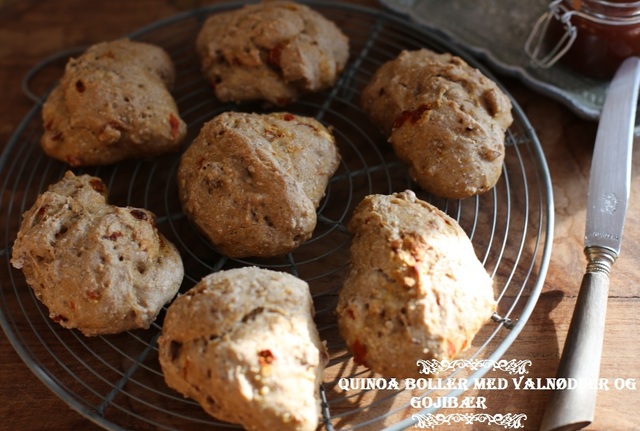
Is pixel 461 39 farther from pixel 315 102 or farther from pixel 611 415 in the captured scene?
pixel 611 415

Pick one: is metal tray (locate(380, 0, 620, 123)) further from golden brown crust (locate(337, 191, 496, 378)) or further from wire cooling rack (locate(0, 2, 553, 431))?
golden brown crust (locate(337, 191, 496, 378))

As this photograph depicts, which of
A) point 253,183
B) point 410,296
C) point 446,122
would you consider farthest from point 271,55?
point 410,296

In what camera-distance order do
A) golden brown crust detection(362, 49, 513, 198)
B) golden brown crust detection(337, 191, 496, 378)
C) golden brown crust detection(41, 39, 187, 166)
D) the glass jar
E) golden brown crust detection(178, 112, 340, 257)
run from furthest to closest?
the glass jar, golden brown crust detection(41, 39, 187, 166), golden brown crust detection(362, 49, 513, 198), golden brown crust detection(178, 112, 340, 257), golden brown crust detection(337, 191, 496, 378)

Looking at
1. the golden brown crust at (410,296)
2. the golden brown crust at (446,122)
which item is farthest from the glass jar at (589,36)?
the golden brown crust at (410,296)

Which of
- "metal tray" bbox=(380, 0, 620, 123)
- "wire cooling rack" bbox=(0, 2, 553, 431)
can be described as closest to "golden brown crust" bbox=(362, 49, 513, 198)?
"wire cooling rack" bbox=(0, 2, 553, 431)

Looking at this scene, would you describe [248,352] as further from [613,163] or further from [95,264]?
[613,163]
